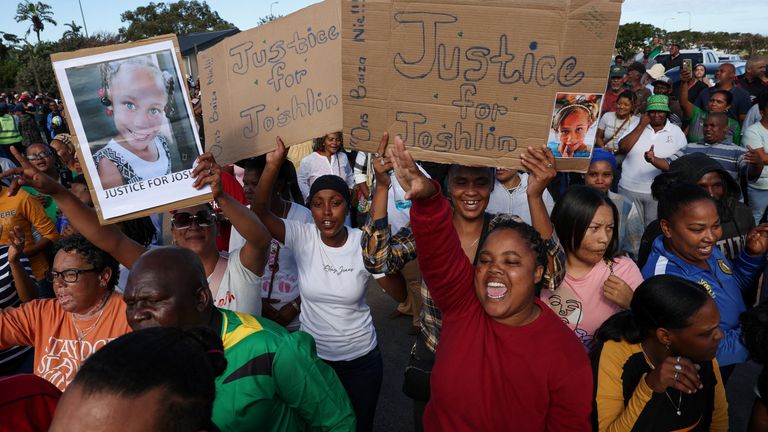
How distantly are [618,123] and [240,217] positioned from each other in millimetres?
6160

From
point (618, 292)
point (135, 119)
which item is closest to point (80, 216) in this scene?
point (135, 119)

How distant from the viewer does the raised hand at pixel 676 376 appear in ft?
6.17

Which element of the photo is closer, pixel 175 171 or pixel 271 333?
pixel 271 333

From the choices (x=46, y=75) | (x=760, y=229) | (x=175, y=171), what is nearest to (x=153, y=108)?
(x=175, y=171)

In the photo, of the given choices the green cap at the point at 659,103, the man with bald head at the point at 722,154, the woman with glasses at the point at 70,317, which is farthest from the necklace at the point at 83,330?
the green cap at the point at 659,103

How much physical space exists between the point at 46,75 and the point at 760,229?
44683mm

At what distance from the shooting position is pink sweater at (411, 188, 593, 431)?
1.71m

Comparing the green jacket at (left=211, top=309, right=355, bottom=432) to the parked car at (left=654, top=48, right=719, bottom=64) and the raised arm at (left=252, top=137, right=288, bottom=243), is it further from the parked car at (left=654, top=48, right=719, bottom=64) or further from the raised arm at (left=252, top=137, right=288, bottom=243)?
the parked car at (left=654, top=48, right=719, bottom=64)

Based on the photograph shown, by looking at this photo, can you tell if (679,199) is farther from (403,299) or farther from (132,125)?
(132,125)

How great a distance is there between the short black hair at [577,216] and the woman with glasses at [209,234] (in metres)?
1.47

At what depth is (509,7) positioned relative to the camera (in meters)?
1.97

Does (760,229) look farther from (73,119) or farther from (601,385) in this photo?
(73,119)

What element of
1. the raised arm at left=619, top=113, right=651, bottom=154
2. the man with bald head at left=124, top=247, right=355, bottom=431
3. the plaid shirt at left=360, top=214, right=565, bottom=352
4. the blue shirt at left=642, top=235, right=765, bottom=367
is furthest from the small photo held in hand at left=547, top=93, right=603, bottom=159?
the raised arm at left=619, top=113, right=651, bottom=154

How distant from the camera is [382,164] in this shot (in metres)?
2.31
